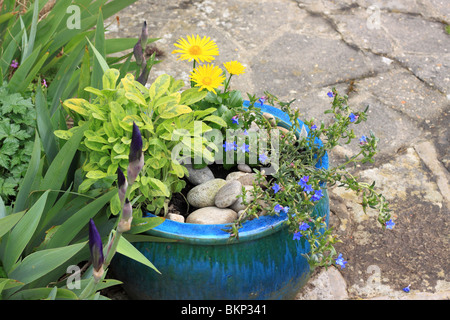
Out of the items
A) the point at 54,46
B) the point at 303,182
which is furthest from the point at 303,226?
the point at 54,46

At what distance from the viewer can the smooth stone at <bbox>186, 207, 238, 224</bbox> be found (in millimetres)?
1631

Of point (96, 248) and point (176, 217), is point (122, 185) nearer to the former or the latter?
point (96, 248)

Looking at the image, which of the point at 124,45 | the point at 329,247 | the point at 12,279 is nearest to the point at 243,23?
the point at 124,45

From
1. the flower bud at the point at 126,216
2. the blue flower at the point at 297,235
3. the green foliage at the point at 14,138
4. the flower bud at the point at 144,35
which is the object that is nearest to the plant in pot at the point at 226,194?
the blue flower at the point at 297,235

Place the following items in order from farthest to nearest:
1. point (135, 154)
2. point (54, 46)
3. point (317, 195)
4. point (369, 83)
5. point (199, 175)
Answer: point (369, 83)
point (54, 46)
point (199, 175)
point (317, 195)
point (135, 154)

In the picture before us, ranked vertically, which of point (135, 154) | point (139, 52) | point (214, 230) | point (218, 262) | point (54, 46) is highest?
point (135, 154)

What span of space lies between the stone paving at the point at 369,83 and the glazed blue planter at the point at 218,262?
460 millimetres

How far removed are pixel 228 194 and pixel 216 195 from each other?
0.07m

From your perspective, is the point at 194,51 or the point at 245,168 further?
the point at 245,168

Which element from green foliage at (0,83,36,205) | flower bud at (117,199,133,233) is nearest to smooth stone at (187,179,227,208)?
green foliage at (0,83,36,205)

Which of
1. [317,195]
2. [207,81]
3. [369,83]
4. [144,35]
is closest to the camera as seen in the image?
[144,35]

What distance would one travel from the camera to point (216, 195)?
1713 mm

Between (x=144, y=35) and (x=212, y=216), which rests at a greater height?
(x=144, y=35)

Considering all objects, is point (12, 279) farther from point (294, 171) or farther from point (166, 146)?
point (294, 171)
